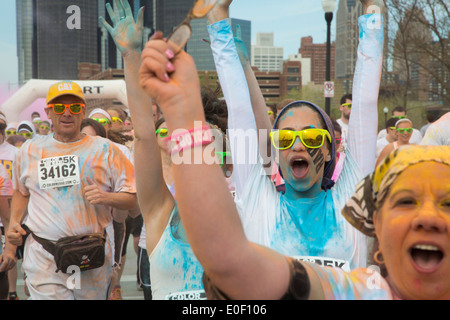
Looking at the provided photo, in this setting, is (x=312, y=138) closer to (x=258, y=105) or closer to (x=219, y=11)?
(x=258, y=105)

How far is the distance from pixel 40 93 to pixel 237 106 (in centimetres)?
1641

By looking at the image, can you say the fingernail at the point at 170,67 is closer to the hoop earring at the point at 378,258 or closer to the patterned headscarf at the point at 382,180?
Result: the patterned headscarf at the point at 382,180

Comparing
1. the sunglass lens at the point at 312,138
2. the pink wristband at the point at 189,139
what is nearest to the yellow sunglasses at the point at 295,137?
the sunglass lens at the point at 312,138

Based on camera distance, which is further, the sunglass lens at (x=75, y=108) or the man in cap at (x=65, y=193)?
the sunglass lens at (x=75, y=108)

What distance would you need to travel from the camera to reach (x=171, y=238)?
2789 mm

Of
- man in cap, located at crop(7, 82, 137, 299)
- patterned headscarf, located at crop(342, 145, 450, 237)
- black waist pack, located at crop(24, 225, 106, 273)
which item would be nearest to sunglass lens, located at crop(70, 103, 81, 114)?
man in cap, located at crop(7, 82, 137, 299)

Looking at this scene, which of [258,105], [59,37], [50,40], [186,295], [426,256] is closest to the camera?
[426,256]

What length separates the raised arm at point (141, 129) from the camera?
8.79 ft

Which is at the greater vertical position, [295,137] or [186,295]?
[295,137]

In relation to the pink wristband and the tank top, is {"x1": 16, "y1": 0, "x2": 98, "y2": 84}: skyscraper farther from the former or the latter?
the pink wristband

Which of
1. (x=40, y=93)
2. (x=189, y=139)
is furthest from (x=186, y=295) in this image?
(x=40, y=93)

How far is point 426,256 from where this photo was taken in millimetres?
1472

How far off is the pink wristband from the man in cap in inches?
134
